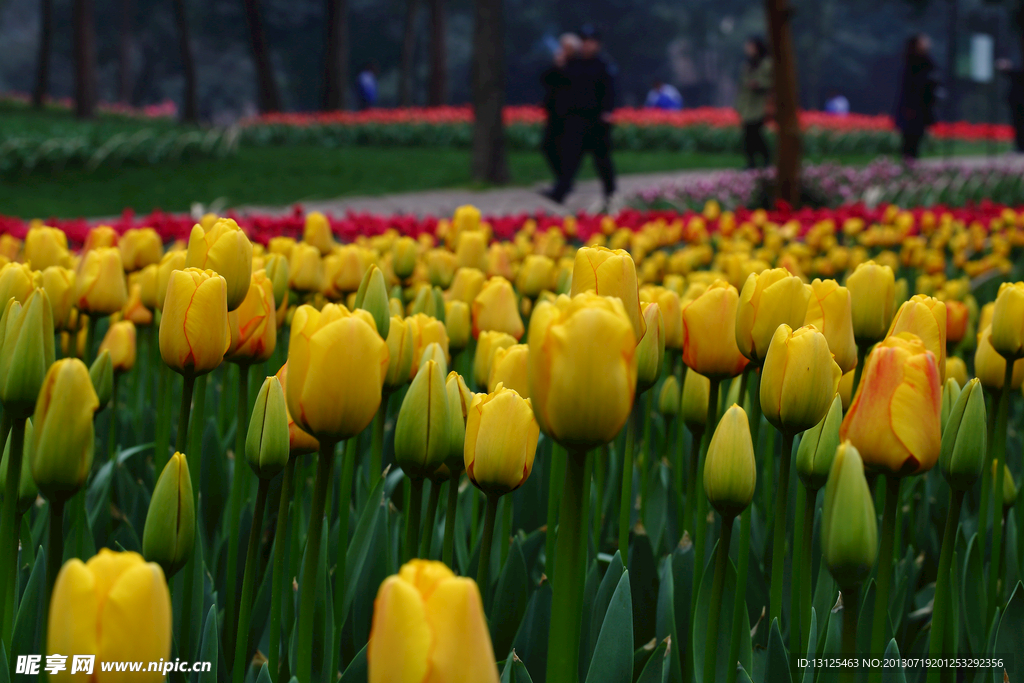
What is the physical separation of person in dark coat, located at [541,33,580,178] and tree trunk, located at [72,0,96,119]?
14808mm

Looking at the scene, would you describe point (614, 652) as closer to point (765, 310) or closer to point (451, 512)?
point (451, 512)

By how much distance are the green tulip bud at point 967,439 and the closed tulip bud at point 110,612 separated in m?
0.91

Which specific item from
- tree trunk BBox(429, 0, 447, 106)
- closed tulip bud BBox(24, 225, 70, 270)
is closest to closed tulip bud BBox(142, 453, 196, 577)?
closed tulip bud BBox(24, 225, 70, 270)

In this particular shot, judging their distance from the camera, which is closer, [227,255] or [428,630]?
[428,630]

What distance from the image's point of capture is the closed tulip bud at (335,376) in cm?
104

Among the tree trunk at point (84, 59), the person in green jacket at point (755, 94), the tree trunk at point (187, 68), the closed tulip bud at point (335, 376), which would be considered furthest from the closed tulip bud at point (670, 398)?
the tree trunk at point (187, 68)

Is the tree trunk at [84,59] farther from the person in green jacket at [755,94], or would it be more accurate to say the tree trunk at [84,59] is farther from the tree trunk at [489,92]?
the person in green jacket at [755,94]

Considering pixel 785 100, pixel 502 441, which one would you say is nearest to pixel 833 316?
pixel 502 441

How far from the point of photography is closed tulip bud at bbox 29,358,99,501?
0.98 meters

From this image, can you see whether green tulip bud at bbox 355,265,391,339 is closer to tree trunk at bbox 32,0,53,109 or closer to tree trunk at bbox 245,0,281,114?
tree trunk at bbox 245,0,281,114

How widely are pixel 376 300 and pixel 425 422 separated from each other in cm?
48

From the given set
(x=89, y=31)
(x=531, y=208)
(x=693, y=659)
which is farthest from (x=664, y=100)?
(x=693, y=659)

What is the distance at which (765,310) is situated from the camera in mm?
1422

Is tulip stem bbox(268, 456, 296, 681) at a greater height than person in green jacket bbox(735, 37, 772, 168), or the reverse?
person in green jacket bbox(735, 37, 772, 168)
